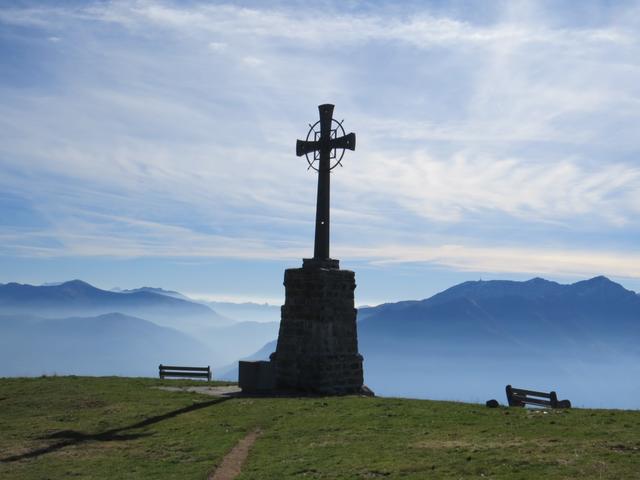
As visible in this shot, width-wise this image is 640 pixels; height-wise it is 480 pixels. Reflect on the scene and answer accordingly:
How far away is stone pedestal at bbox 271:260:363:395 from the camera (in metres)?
29.8

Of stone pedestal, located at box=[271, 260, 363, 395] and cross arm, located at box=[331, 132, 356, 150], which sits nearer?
stone pedestal, located at box=[271, 260, 363, 395]

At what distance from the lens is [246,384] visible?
3080 centimetres

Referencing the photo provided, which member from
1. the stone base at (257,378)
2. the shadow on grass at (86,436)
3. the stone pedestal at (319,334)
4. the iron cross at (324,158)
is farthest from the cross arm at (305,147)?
the shadow on grass at (86,436)

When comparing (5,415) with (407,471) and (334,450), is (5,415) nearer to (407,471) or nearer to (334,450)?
(334,450)

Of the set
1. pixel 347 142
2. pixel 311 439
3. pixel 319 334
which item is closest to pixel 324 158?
pixel 347 142

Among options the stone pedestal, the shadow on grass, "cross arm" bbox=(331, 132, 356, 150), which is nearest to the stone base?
the stone pedestal

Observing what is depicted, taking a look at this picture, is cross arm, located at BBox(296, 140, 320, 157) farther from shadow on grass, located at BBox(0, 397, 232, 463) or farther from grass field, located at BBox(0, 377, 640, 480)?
shadow on grass, located at BBox(0, 397, 232, 463)


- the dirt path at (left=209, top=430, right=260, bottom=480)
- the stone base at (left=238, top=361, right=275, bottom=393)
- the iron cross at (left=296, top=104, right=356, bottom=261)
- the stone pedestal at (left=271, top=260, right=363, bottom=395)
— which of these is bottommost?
the dirt path at (left=209, top=430, right=260, bottom=480)

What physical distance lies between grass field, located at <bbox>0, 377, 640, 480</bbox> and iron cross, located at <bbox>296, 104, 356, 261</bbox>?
7.80 m

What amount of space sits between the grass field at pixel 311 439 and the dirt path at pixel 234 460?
0.79 feet

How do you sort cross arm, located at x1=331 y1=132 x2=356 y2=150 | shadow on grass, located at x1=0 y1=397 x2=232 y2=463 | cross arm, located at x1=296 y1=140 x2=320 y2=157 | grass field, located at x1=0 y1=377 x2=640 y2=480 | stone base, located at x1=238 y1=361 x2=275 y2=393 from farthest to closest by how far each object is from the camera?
1. cross arm, located at x1=296 y1=140 x2=320 y2=157
2. cross arm, located at x1=331 y1=132 x2=356 y2=150
3. stone base, located at x1=238 y1=361 x2=275 y2=393
4. shadow on grass, located at x1=0 y1=397 x2=232 y2=463
5. grass field, located at x1=0 y1=377 x2=640 y2=480

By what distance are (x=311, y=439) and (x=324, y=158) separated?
53.5 ft

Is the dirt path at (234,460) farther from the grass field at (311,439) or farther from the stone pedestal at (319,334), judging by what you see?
the stone pedestal at (319,334)

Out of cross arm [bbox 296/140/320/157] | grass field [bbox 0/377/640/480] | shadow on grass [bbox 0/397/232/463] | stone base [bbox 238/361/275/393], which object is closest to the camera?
grass field [bbox 0/377/640/480]
